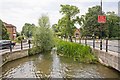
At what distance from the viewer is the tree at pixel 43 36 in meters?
28.6

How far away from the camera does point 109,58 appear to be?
539 inches

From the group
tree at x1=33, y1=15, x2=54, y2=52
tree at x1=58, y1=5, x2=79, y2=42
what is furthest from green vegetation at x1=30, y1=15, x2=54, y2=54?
tree at x1=58, y1=5, x2=79, y2=42

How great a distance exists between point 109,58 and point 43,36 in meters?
16.5

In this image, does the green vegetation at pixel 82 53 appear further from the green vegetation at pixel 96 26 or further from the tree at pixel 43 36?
the green vegetation at pixel 96 26

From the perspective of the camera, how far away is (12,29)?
70750 mm

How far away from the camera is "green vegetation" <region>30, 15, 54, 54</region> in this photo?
2853 centimetres

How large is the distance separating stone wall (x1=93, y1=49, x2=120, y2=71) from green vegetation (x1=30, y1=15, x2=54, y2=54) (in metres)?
11.9

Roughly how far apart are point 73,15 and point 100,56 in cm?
3200

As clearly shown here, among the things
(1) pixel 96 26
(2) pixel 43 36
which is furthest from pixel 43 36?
(1) pixel 96 26

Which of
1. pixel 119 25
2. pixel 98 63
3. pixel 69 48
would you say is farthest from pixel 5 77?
pixel 119 25

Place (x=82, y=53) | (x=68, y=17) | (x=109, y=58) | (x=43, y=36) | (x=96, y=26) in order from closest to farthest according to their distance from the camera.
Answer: (x=109, y=58), (x=82, y=53), (x=43, y=36), (x=68, y=17), (x=96, y=26)

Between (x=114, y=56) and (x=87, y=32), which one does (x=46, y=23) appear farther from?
(x=87, y=32)

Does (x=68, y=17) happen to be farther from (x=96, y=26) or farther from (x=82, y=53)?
(x=82, y=53)

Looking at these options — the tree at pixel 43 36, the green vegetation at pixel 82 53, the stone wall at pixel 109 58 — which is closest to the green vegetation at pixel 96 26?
the tree at pixel 43 36
